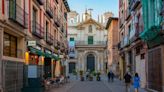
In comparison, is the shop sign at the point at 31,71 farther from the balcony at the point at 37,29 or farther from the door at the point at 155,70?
the door at the point at 155,70

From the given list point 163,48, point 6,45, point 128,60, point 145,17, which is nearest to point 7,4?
point 6,45

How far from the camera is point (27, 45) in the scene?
2480cm

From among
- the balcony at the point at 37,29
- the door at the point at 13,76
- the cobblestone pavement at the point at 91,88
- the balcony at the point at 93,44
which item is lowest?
the cobblestone pavement at the point at 91,88

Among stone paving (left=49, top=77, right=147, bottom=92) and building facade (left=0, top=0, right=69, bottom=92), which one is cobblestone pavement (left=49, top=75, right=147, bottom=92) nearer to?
stone paving (left=49, top=77, right=147, bottom=92)

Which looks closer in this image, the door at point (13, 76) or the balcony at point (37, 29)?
the door at point (13, 76)

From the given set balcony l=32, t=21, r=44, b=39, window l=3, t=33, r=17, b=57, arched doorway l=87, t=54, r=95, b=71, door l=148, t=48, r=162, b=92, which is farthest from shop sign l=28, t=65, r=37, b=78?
arched doorway l=87, t=54, r=95, b=71

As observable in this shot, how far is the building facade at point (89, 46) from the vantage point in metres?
98.3

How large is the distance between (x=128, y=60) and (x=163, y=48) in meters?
20.4

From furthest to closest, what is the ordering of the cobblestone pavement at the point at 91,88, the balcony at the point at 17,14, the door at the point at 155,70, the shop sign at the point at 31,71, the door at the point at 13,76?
the cobblestone pavement at the point at 91,88, the door at the point at 155,70, the shop sign at the point at 31,71, the balcony at the point at 17,14, the door at the point at 13,76

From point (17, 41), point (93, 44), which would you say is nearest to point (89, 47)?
point (93, 44)

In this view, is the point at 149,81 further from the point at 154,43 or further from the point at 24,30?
the point at 24,30

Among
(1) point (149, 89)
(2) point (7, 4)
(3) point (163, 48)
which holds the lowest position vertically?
(1) point (149, 89)

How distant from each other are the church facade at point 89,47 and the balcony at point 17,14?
2864 inches

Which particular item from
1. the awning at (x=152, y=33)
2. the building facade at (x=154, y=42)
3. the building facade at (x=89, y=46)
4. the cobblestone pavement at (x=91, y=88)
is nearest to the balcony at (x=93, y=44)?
the building facade at (x=89, y=46)
